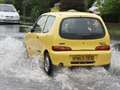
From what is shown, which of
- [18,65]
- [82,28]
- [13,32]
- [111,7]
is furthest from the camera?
[111,7]

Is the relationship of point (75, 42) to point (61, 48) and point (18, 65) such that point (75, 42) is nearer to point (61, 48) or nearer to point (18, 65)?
point (61, 48)

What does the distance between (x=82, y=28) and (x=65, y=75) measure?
4.38ft

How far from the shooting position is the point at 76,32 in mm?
12867

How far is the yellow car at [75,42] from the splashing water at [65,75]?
9.8 inches

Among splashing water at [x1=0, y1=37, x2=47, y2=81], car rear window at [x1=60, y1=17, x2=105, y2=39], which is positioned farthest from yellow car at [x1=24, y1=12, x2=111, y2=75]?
splashing water at [x1=0, y1=37, x2=47, y2=81]

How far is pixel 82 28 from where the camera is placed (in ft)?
42.5

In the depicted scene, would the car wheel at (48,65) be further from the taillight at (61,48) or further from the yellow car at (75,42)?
the taillight at (61,48)

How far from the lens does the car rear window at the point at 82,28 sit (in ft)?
42.1

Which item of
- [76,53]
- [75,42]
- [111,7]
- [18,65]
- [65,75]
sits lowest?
[111,7]

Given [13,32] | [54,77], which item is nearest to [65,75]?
[54,77]

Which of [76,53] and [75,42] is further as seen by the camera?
[75,42]

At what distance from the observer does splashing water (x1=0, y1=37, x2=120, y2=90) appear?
1153 cm

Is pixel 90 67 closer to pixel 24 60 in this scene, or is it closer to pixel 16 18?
pixel 24 60

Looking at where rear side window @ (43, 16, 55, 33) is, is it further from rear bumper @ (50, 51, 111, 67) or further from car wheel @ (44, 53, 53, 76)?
rear bumper @ (50, 51, 111, 67)
